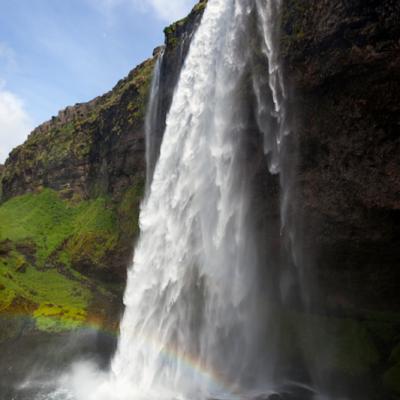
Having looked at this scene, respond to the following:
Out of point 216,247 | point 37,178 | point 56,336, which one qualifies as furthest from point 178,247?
point 37,178

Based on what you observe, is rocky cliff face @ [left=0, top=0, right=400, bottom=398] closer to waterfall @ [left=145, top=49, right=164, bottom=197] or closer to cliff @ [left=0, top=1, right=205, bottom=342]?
cliff @ [left=0, top=1, right=205, bottom=342]

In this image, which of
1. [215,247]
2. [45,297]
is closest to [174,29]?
[215,247]

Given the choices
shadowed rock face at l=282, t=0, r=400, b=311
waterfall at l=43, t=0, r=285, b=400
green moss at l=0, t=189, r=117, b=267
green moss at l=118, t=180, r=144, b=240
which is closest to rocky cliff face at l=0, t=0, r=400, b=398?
shadowed rock face at l=282, t=0, r=400, b=311

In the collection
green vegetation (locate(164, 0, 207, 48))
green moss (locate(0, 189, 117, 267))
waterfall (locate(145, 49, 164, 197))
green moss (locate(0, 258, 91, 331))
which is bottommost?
green moss (locate(0, 258, 91, 331))

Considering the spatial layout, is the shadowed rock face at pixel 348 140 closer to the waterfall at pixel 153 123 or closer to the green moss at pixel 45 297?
the waterfall at pixel 153 123

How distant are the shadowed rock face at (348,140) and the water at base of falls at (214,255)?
146 centimetres

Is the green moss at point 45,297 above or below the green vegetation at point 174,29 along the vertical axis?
below

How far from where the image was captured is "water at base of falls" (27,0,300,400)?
18.1 m

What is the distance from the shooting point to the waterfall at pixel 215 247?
59.5 ft

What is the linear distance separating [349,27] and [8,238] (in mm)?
35146

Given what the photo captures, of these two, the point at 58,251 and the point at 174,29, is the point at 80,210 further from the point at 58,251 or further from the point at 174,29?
the point at 174,29

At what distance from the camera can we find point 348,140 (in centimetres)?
1608

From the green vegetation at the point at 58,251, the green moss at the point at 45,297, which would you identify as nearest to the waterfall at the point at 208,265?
the green moss at the point at 45,297

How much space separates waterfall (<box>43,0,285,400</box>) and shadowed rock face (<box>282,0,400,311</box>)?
1.38 meters
